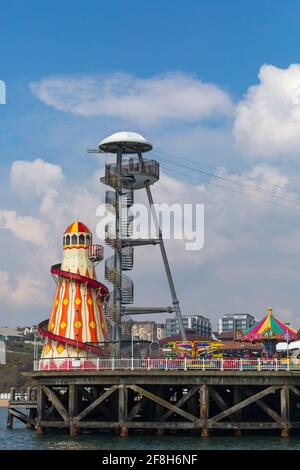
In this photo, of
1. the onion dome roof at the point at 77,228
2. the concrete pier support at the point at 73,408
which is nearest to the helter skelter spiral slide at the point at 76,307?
the onion dome roof at the point at 77,228

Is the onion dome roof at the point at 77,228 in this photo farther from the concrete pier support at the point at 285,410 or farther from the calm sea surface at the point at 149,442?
the concrete pier support at the point at 285,410

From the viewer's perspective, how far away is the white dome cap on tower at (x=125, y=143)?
221ft

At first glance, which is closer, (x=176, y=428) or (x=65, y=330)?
(x=176, y=428)

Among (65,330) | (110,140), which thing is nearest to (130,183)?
(110,140)

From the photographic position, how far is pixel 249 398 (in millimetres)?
52781

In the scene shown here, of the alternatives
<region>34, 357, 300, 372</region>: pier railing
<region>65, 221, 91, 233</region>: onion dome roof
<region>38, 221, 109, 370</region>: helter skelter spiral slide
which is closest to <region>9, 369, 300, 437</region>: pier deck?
<region>34, 357, 300, 372</region>: pier railing

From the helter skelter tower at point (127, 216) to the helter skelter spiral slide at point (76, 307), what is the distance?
125cm

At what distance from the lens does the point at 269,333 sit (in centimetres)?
6253

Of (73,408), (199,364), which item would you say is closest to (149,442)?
(199,364)

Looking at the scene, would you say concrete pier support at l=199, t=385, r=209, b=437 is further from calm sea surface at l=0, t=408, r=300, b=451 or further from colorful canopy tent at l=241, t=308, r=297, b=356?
colorful canopy tent at l=241, t=308, r=297, b=356

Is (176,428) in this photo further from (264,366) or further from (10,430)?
(10,430)

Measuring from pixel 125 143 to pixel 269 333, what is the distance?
1827 cm

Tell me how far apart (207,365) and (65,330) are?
1263cm

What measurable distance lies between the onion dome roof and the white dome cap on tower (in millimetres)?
6828
